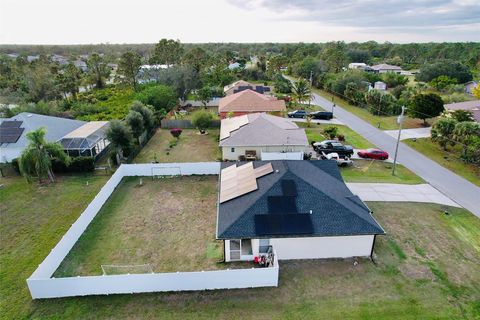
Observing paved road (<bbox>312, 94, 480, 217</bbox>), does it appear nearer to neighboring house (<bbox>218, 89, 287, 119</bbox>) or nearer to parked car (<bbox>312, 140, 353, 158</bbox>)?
parked car (<bbox>312, 140, 353, 158</bbox>)

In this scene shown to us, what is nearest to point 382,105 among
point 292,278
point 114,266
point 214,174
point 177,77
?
point 214,174

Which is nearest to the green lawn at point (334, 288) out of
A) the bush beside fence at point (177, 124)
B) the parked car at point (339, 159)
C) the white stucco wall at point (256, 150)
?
the parked car at point (339, 159)

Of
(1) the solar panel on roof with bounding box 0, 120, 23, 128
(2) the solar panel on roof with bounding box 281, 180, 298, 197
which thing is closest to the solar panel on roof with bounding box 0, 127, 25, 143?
(1) the solar panel on roof with bounding box 0, 120, 23, 128

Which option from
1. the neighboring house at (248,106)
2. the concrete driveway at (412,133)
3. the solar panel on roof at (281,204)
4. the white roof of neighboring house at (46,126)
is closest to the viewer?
the solar panel on roof at (281,204)

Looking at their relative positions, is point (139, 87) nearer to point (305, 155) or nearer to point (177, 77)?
point (177, 77)

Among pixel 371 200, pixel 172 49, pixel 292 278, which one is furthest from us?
pixel 172 49

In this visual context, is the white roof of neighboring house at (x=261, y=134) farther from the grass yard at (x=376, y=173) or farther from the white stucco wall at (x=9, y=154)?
the white stucco wall at (x=9, y=154)

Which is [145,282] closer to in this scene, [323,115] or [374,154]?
[374,154]
